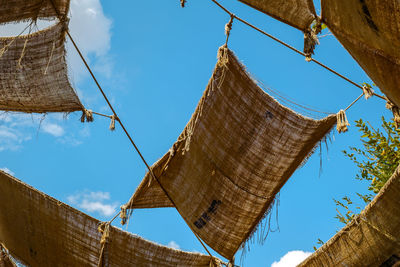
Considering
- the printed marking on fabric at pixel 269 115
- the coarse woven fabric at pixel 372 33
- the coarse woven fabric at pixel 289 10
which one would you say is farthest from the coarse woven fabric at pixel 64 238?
the coarse woven fabric at pixel 372 33

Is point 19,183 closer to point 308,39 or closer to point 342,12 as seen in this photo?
point 308,39

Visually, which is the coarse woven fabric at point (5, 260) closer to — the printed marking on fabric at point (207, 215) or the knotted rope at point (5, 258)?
the knotted rope at point (5, 258)

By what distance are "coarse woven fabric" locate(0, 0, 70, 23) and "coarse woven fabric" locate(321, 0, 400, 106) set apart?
375 cm

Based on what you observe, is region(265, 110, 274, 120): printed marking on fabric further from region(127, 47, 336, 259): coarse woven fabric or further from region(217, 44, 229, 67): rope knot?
region(217, 44, 229, 67): rope knot

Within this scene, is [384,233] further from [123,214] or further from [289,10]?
[123,214]

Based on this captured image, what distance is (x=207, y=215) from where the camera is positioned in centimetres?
647

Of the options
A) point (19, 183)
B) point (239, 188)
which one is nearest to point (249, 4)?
point (239, 188)

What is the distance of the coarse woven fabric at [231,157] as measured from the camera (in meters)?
5.58

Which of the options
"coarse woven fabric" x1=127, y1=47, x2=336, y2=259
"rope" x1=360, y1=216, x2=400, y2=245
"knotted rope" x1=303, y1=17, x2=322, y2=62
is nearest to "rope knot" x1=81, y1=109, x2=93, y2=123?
"coarse woven fabric" x1=127, y1=47, x2=336, y2=259

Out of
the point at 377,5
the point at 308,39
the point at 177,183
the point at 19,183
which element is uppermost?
the point at 19,183

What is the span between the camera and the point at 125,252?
667 centimetres

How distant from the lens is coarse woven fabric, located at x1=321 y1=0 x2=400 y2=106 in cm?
268

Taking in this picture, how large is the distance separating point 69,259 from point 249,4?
465cm

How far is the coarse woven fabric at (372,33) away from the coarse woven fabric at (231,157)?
6.55 feet
